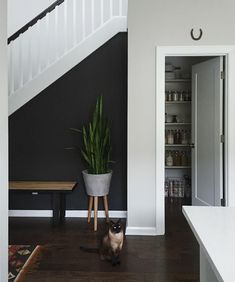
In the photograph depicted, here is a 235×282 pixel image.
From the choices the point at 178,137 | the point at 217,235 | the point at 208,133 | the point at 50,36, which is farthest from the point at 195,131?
the point at 217,235

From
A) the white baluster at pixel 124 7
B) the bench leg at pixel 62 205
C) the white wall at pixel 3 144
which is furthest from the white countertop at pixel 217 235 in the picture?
the white baluster at pixel 124 7

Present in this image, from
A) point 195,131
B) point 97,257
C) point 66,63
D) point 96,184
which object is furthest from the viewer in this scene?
point 195,131

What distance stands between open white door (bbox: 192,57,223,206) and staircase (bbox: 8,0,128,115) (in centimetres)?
128

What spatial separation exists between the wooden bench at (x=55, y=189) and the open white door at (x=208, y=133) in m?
1.72

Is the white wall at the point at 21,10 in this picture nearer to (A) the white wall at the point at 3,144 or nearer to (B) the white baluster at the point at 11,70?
(B) the white baluster at the point at 11,70

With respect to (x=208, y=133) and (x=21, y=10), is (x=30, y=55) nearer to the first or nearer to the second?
(x=21, y=10)

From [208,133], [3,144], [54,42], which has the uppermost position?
[54,42]

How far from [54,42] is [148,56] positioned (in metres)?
→ 1.47

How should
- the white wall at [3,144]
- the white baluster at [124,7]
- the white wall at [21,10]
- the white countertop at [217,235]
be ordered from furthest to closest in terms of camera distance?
the white wall at [21,10]
the white baluster at [124,7]
the white wall at [3,144]
the white countertop at [217,235]

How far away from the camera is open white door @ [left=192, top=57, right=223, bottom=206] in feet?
11.9

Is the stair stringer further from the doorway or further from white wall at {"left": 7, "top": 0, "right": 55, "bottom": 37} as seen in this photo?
white wall at {"left": 7, "top": 0, "right": 55, "bottom": 37}

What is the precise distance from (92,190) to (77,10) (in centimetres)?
261

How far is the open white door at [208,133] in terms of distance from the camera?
3.64 m

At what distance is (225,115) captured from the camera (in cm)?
351
